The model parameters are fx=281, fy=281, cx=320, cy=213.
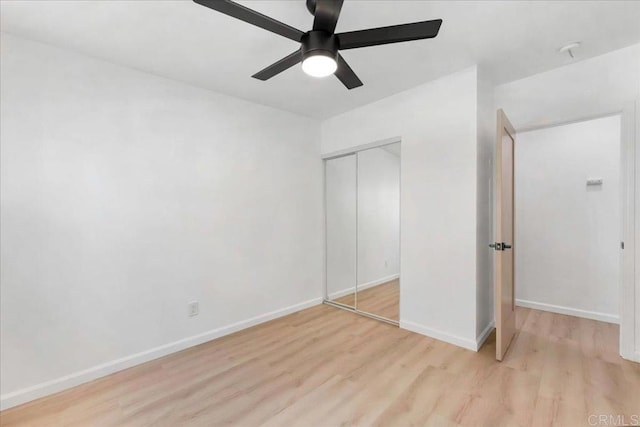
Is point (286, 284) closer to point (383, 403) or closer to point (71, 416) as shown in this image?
point (383, 403)

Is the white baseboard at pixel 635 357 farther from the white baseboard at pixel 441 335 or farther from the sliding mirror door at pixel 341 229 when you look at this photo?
the sliding mirror door at pixel 341 229

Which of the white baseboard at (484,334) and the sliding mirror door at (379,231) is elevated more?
the sliding mirror door at (379,231)

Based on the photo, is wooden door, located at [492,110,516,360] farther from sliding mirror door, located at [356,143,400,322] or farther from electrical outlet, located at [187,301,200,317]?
electrical outlet, located at [187,301,200,317]

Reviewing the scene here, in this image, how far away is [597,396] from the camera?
185 cm

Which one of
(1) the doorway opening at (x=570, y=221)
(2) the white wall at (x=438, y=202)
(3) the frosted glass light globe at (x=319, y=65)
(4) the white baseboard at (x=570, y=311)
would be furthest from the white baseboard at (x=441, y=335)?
(3) the frosted glass light globe at (x=319, y=65)

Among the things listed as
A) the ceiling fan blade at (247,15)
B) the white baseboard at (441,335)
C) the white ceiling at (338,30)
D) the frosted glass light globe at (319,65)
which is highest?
the white ceiling at (338,30)

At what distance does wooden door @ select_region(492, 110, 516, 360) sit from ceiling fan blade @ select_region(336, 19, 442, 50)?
133 centimetres

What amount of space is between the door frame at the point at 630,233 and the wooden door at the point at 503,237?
2.51ft

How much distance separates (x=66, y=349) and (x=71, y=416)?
50 centimetres

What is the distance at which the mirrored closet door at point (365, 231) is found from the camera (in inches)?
130

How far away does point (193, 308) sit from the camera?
2.73 m

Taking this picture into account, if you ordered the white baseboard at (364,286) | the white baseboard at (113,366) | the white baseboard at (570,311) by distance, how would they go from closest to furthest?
the white baseboard at (113,366) < the white baseboard at (570,311) < the white baseboard at (364,286)

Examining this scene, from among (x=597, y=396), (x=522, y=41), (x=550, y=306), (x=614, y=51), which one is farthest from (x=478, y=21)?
(x=550, y=306)

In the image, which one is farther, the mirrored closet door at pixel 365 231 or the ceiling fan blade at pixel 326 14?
the mirrored closet door at pixel 365 231
